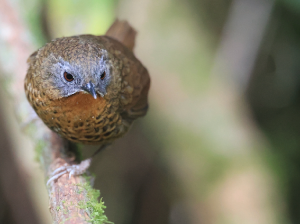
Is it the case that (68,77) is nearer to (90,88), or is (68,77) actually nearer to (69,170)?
(90,88)

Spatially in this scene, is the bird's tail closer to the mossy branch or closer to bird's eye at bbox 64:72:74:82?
the mossy branch

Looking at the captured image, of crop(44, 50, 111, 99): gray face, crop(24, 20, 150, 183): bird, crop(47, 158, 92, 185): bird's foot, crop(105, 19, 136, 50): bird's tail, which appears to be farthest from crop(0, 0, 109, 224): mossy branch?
crop(105, 19, 136, 50): bird's tail

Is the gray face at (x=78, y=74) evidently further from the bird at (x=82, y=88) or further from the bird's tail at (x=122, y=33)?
the bird's tail at (x=122, y=33)

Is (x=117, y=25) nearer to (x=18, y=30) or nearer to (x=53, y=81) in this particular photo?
(x=18, y=30)

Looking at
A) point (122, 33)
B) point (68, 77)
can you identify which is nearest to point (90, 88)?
point (68, 77)

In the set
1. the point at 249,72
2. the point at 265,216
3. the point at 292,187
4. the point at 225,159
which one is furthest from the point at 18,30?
the point at 292,187

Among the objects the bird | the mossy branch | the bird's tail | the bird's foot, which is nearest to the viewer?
the mossy branch

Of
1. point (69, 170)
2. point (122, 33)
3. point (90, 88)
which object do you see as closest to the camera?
point (90, 88)
